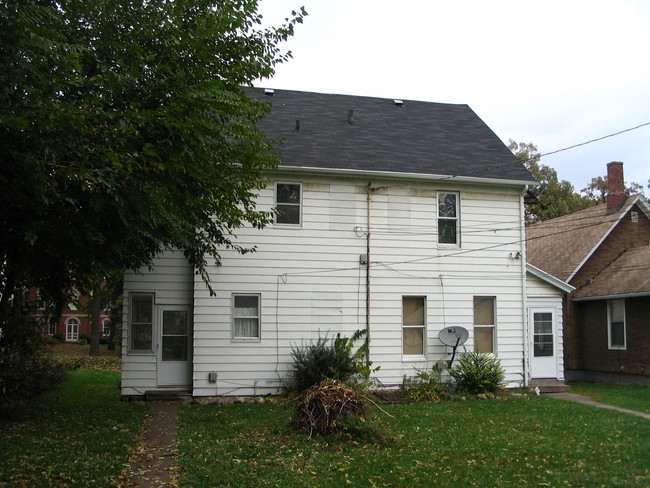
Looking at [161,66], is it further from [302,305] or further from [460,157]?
[460,157]

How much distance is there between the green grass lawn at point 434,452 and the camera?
7734 mm

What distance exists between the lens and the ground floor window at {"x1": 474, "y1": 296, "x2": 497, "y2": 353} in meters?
16.7

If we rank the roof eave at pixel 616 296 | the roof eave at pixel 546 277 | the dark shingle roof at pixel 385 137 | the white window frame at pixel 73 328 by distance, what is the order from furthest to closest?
the white window frame at pixel 73 328, the roof eave at pixel 616 296, the roof eave at pixel 546 277, the dark shingle roof at pixel 385 137

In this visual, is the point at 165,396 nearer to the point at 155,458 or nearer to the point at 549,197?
the point at 155,458

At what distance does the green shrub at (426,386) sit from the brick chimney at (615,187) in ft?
34.4

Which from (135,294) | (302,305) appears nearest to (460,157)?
(302,305)

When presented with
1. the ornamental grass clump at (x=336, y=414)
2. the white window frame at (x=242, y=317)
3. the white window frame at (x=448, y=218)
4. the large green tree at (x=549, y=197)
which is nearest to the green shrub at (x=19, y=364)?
the white window frame at (x=242, y=317)

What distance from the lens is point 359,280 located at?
15984 mm

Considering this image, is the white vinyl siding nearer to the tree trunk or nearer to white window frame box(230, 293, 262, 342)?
white window frame box(230, 293, 262, 342)

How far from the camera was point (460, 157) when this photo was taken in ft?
57.5

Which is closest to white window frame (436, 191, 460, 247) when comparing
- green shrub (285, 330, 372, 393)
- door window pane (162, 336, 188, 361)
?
green shrub (285, 330, 372, 393)

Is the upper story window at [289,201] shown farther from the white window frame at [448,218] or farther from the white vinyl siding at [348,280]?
the white window frame at [448,218]

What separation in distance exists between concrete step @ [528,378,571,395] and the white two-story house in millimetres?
232

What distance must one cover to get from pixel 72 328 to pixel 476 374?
46.7 meters
